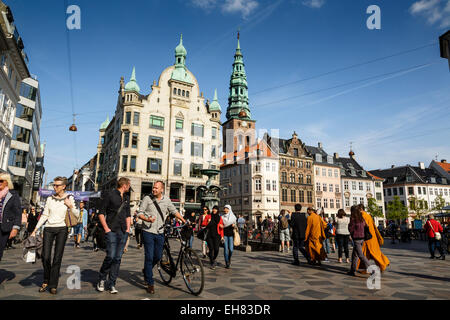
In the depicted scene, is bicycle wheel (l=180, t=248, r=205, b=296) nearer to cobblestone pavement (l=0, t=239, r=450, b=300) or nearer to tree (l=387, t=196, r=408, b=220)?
Result: cobblestone pavement (l=0, t=239, r=450, b=300)

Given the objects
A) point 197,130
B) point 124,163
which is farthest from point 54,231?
point 197,130

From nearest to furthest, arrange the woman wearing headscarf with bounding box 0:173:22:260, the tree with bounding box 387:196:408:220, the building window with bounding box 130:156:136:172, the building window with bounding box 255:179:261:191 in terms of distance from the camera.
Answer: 1. the woman wearing headscarf with bounding box 0:173:22:260
2. the building window with bounding box 130:156:136:172
3. the building window with bounding box 255:179:261:191
4. the tree with bounding box 387:196:408:220

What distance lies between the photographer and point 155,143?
3956 centimetres

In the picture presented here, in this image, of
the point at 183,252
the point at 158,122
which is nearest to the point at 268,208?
the point at 158,122

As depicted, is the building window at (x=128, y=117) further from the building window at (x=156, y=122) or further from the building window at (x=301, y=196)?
the building window at (x=301, y=196)

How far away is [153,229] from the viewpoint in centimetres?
545

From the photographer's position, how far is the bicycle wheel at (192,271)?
5.24 metres

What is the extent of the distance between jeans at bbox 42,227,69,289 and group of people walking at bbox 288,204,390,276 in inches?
269

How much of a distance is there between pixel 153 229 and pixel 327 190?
57693 millimetres

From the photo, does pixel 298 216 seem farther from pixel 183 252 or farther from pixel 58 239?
pixel 58 239

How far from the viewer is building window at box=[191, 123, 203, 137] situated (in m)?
42.1

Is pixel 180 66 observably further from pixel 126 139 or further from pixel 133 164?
pixel 133 164

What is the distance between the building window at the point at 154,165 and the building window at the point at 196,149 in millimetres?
4971

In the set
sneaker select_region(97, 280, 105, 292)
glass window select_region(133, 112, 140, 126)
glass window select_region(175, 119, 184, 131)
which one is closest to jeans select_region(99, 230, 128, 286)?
sneaker select_region(97, 280, 105, 292)
